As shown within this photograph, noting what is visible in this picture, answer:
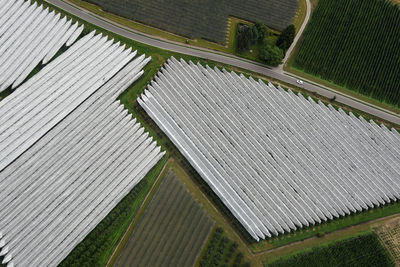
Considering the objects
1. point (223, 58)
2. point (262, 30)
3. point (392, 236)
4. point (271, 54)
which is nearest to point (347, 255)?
point (392, 236)

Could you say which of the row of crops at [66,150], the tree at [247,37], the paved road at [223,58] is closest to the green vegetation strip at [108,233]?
the row of crops at [66,150]

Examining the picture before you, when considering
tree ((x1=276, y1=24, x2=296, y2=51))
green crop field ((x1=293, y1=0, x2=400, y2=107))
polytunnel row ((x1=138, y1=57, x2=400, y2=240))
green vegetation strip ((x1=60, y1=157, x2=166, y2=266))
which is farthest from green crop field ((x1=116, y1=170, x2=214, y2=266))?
green crop field ((x1=293, y1=0, x2=400, y2=107))

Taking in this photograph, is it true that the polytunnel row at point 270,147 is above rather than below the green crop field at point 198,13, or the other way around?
below

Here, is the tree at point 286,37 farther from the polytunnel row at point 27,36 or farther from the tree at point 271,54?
the polytunnel row at point 27,36

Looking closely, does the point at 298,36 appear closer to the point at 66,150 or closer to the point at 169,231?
the point at 169,231

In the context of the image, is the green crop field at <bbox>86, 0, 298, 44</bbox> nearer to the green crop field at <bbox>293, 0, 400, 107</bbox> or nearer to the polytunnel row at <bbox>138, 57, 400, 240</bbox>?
the green crop field at <bbox>293, 0, 400, 107</bbox>
